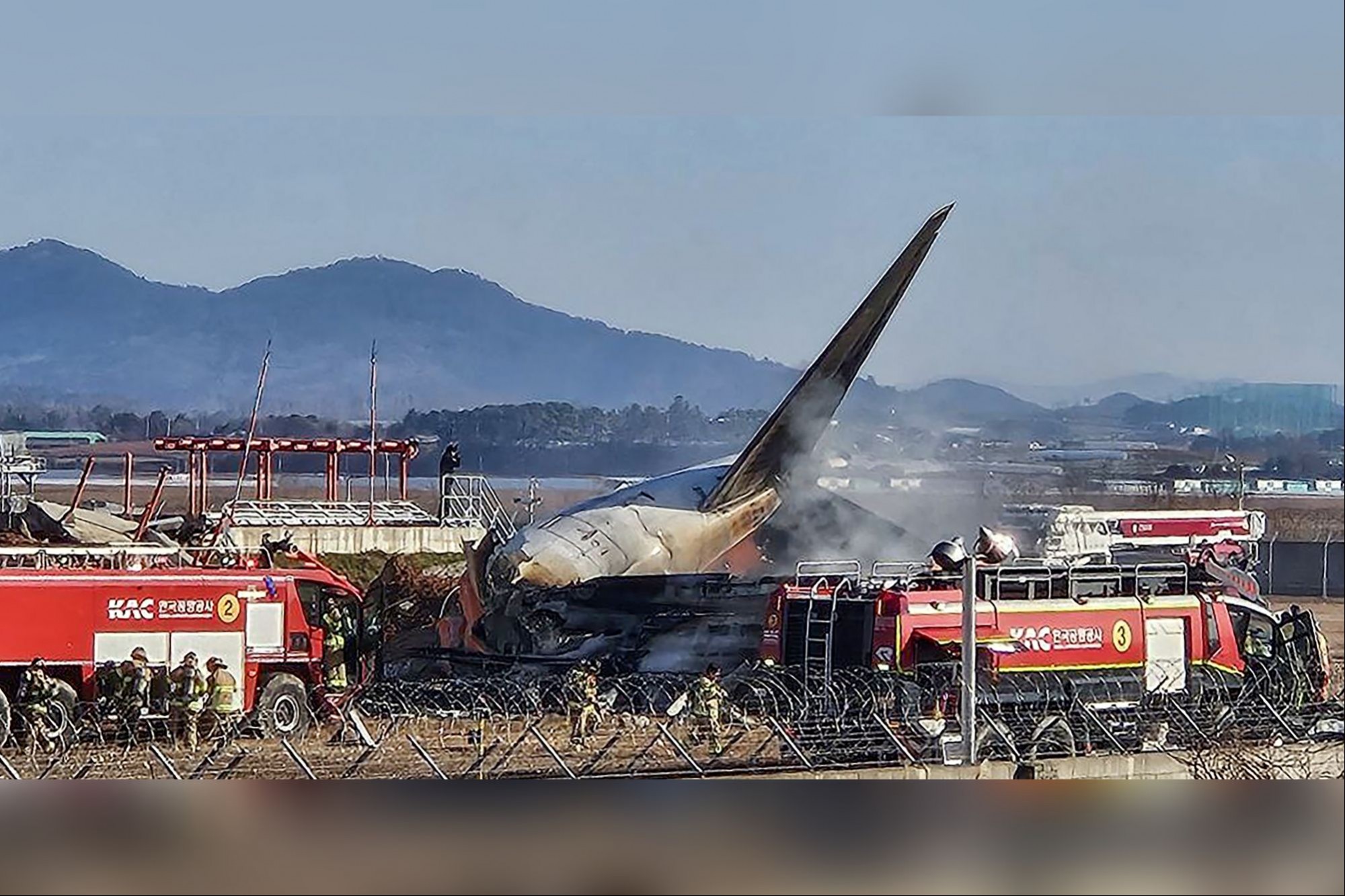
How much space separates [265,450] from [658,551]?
314 cm

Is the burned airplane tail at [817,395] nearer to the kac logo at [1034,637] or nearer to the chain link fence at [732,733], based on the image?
the chain link fence at [732,733]

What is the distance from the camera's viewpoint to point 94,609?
11.9m

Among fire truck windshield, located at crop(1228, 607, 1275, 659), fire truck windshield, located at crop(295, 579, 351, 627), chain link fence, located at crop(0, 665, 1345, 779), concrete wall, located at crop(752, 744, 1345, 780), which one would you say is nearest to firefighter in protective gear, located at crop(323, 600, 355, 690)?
fire truck windshield, located at crop(295, 579, 351, 627)

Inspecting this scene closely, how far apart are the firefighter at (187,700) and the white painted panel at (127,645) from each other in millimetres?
119

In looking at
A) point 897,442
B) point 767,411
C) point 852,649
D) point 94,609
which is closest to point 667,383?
point 767,411

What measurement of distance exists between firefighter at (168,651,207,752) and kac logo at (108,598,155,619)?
0.33 m

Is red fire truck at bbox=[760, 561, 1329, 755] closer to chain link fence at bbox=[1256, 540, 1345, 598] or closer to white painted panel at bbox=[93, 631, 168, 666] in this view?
white painted panel at bbox=[93, 631, 168, 666]

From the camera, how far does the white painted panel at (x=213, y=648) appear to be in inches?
475

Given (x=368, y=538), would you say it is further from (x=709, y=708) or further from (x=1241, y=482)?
(x=1241, y=482)

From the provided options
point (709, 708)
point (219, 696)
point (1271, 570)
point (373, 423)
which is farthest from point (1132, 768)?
point (1271, 570)

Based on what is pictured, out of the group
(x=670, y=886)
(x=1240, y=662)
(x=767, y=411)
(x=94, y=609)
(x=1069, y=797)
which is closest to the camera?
(x=670, y=886)

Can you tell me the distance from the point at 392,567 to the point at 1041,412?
486 centimetres

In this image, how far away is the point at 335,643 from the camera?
43.0 ft

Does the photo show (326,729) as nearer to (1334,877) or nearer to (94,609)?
(94,609)
